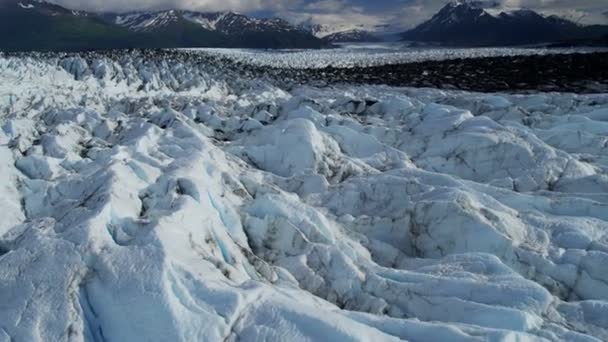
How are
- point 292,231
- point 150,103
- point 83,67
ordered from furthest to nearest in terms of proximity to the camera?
point 83,67 → point 150,103 → point 292,231

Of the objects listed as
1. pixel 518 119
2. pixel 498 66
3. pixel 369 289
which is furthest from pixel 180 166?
pixel 498 66

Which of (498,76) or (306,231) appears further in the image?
(498,76)

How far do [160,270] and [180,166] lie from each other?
485 cm

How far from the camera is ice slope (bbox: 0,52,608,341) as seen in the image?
6.82 meters

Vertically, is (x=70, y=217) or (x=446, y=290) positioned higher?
(x=70, y=217)

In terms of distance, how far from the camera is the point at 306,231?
401 inches

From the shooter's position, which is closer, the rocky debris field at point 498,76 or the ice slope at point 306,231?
the ice slope at point 306,231

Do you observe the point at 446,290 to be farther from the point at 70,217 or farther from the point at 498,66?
the point at 498,66

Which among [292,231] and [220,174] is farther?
[220,174]

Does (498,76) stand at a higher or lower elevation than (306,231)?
lower

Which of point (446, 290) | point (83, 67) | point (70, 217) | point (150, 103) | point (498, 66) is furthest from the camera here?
point (498, 66)

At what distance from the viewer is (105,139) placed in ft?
57.2

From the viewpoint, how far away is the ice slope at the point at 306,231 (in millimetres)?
6816

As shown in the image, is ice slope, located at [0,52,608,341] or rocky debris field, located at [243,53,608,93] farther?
rocky debris field, located at [243,53,608,93]
